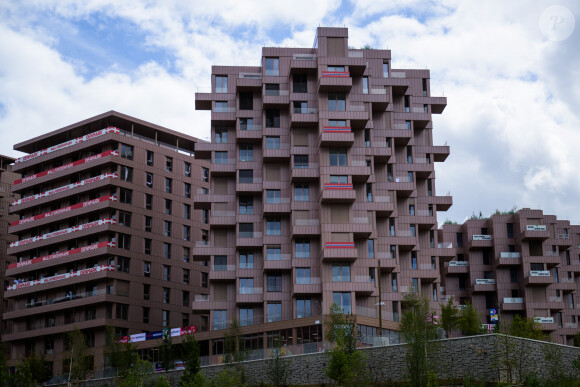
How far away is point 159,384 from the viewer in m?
64.9

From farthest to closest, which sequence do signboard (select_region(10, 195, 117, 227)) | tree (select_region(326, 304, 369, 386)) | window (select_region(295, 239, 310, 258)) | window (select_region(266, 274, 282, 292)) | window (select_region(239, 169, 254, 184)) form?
signboard (select_region(10, 195, 117, 227)), window (select_region(239, 169, 254, 184)), window (select_region(266, 274, 282, 292)), window (select_region(295, 239, 310, 258)), tree (select_region(326, 304, 369, 386))

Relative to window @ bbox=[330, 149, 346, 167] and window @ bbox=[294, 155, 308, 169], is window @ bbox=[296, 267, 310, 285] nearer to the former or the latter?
window @ bbox=[294, 155, 308, 169]

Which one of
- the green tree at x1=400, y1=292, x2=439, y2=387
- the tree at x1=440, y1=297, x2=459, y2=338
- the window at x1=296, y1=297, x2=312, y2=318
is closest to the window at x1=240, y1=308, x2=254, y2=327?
the window at x1=296, y1=297, x2=312, y2=318

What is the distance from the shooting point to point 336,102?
102812 mm

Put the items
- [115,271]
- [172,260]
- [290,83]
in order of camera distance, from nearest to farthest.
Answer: [290,83]
[115,271]
[172,260]

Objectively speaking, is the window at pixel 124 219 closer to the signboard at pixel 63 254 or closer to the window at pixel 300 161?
the signboard at pixel 63 254

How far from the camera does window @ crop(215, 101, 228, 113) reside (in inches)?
4264

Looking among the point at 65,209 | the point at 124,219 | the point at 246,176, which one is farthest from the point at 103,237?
the point at 246,176

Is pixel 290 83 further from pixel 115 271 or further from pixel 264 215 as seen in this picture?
pixel 115 271

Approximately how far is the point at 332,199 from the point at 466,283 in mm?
41002

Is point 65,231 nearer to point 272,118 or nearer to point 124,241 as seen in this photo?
point 124,241

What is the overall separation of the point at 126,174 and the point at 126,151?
3.35 meters

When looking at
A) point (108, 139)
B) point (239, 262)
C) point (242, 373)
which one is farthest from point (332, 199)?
point (108, 139)

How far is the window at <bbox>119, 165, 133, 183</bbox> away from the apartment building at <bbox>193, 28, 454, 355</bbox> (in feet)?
50.5
